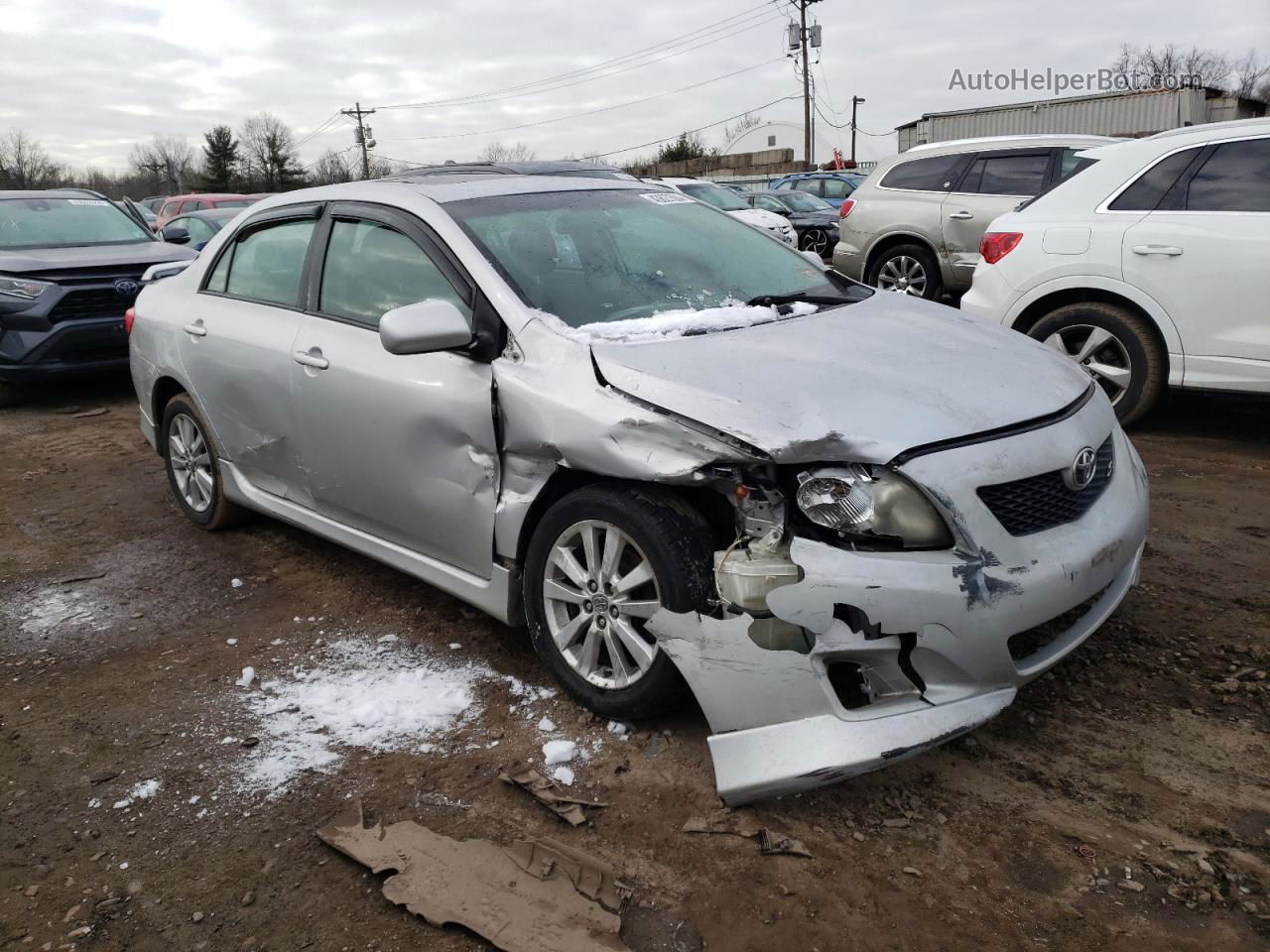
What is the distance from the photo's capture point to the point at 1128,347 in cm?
574

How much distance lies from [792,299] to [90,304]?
679 cm

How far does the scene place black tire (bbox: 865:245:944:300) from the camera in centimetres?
967

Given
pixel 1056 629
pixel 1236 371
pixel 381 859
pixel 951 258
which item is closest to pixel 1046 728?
pixel 1056 629

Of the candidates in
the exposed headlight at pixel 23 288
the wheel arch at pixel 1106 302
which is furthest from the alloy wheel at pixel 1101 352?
the exposed headlight at pixel 23 288

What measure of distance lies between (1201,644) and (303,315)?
3.47 meters

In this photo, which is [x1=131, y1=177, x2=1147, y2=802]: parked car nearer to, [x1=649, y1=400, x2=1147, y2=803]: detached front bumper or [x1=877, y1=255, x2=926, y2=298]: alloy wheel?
[x1=649, y1=400, x2=1147, y2=803]: detached front bumper

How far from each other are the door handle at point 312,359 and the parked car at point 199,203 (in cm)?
1243

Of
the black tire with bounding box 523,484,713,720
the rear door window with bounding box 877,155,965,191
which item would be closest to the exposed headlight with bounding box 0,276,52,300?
the black tire with bounding box 523,484,713,720

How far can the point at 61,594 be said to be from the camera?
439cm

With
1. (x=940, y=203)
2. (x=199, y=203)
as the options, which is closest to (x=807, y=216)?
(x=940, y=203)

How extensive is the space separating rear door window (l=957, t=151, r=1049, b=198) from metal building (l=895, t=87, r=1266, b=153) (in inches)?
974

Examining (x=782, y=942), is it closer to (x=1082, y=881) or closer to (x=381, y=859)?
(x=1082, y=881)

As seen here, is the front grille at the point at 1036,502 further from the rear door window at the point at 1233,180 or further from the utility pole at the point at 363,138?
the utility pole at the point at 363,138

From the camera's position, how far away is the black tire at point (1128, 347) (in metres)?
5.67
